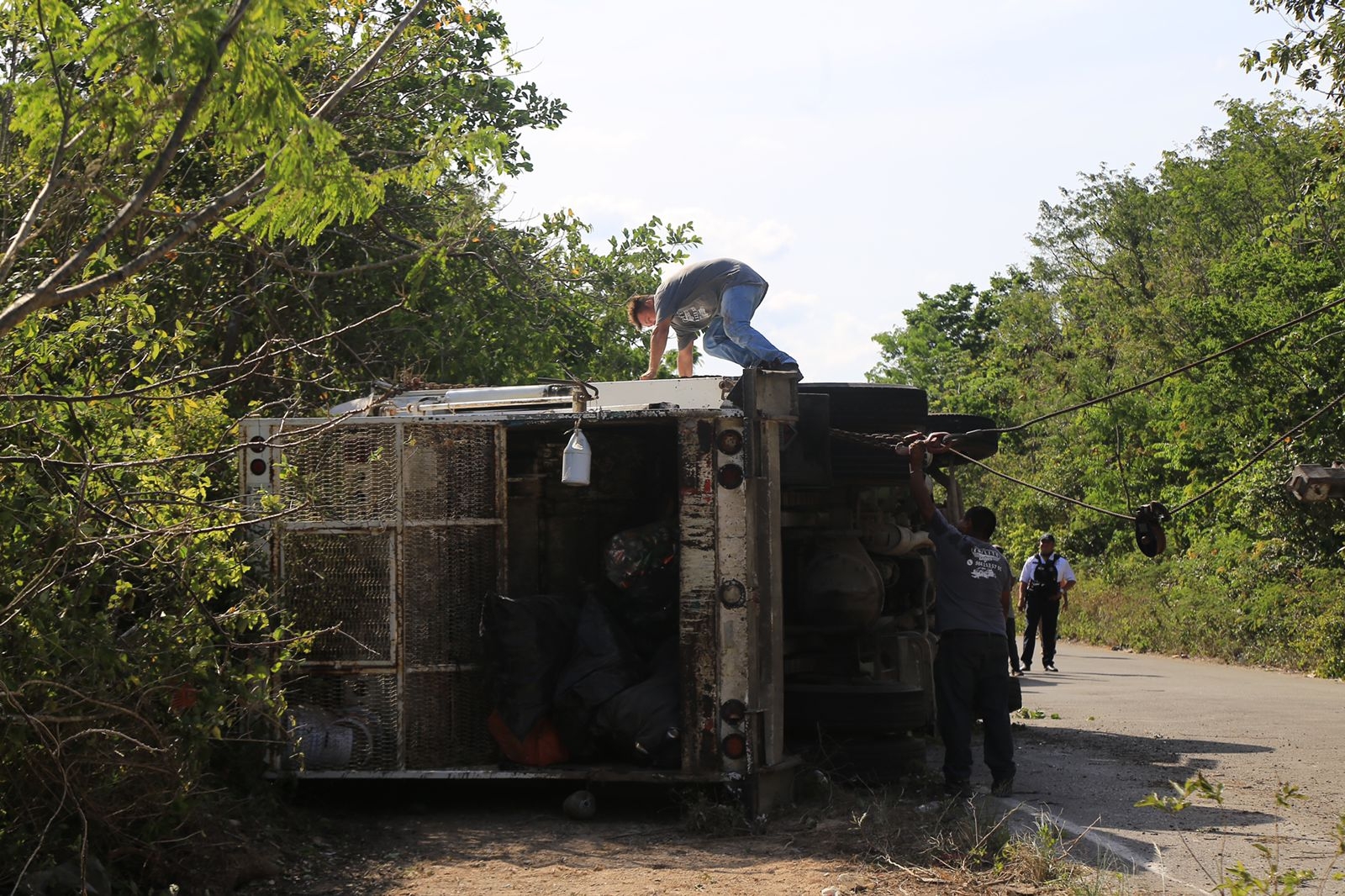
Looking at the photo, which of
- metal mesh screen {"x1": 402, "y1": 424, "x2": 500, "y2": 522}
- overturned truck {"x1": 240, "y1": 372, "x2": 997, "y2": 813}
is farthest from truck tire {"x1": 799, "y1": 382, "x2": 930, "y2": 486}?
metal mesh screen {"x1": 402, "y1": 424, "x2": 500, "y2": 522}

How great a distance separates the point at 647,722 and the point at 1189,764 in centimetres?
449

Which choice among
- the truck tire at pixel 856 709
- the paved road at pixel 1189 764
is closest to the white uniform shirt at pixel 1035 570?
the paved road at pixel 1189 764

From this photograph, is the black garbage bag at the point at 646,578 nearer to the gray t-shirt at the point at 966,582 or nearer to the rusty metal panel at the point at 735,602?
the rusty metal panel at the point at 735,602

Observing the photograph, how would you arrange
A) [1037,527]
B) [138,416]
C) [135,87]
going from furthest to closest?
1. [1037,527]
2. [138,416]
3. [135,87]

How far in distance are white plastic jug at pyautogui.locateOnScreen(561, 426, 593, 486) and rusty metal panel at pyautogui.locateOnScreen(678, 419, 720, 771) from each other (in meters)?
0.51

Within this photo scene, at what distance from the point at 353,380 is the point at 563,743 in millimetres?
6514

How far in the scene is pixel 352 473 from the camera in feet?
28.3

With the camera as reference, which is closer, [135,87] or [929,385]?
[135,87]

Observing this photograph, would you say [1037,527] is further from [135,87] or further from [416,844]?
[135,87]

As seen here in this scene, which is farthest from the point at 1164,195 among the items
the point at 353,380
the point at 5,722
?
the point at 5,722

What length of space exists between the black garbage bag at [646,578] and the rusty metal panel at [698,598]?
74 centimetres

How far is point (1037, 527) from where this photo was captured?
3916 centimetres

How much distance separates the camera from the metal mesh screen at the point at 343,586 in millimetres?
8578

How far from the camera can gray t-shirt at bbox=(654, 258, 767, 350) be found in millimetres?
10492
